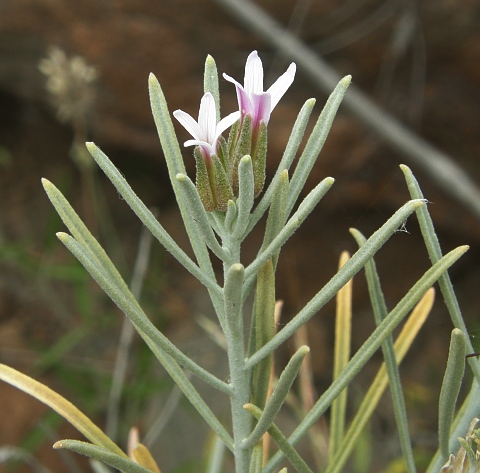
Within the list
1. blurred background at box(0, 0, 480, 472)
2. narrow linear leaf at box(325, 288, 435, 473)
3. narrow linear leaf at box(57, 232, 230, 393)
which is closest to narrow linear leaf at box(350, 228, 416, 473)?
narrow linear leaf at box(325, 288, 435, 473)

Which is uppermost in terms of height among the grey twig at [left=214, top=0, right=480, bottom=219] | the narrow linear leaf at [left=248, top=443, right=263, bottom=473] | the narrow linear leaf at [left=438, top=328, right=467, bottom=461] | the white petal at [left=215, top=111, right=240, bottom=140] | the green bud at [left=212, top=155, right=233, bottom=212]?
the grey twig at [left=214, top=0, right=480, bottom=219]

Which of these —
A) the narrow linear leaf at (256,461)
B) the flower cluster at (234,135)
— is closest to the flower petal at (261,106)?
the flower cluster at (234,135)

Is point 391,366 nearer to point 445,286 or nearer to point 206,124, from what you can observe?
point 445,286

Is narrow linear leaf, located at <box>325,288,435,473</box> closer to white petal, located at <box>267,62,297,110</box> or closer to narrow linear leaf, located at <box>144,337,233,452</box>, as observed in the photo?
narrow linear leaf, located at <box>144,337,233,452</box>

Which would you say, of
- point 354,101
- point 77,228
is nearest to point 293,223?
point 77,228

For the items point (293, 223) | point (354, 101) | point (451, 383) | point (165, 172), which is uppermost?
point (165, 172)

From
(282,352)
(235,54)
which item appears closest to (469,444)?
(235,54)
